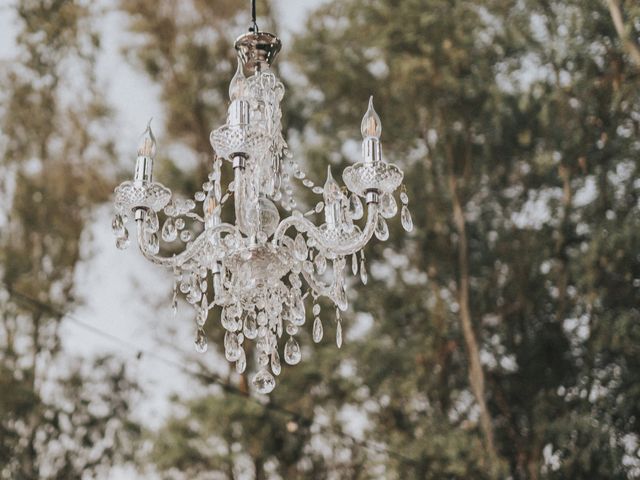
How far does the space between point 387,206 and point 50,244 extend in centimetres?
497

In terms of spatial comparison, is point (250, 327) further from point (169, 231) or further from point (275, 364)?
point (169, 231)

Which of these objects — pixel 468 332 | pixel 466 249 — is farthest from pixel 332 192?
pixel 466 249

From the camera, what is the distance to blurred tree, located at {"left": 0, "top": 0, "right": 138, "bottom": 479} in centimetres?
579

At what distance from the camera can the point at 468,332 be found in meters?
5.54

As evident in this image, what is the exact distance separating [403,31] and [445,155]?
939 millimetres

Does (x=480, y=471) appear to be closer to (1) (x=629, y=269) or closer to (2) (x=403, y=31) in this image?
(1) (x=629, y=269)

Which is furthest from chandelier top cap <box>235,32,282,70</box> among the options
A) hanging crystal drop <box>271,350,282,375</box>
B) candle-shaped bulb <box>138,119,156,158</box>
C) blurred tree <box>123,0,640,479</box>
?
blurred tree <box>123,0,640,479</box>

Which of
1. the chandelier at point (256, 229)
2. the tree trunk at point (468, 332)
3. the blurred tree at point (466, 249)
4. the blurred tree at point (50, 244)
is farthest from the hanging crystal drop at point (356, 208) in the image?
the blurred tree at point (50, 244)

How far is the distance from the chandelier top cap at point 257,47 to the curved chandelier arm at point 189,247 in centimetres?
61

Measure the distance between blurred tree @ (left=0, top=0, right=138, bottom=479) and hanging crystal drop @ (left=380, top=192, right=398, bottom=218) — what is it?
4.21 meters

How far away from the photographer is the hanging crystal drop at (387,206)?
7.24 ft

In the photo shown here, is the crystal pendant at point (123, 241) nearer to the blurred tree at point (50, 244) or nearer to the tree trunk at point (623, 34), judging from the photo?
the tree trunk at point (623, 34)

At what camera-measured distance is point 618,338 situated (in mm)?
4848

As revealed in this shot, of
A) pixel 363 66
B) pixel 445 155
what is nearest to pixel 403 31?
pixel 363 66
